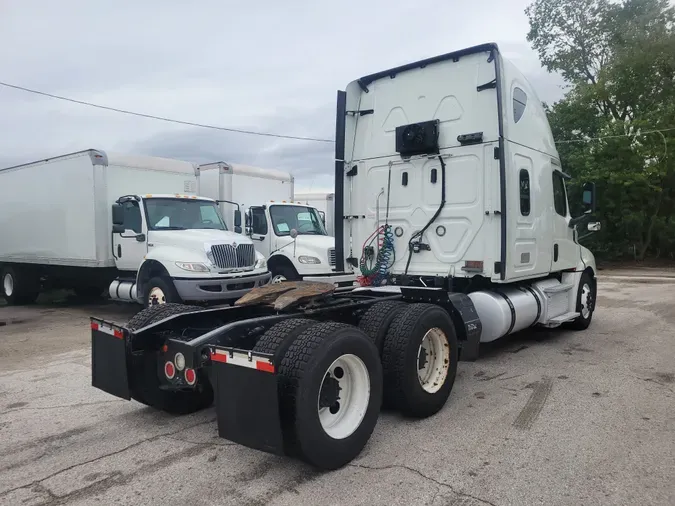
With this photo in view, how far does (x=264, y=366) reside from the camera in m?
3.36

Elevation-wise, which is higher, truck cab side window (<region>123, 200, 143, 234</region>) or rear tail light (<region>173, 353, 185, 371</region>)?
truck cab side window (<region>123, 200, 143, 234</region>)

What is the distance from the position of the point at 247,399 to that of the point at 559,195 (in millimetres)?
6360

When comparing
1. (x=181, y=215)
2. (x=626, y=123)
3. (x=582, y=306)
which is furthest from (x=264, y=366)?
(x=626, y=123)

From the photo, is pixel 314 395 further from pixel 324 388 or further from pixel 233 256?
pixel 233 256

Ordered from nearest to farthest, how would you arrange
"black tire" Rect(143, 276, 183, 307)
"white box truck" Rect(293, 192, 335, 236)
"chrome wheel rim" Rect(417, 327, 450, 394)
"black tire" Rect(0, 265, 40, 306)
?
"chrome wheel rim" Rect(417, 327, 450, 394) < "black tire" Rect(143, 276, 183, 307) < "black tire" Rect(0, 265, 40, 306) < "white box truck" Rect(293, 192, 335, 236)

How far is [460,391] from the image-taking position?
18.3 feet

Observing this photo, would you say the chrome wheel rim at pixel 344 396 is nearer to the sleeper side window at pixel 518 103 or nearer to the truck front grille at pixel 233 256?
the sleeper side window at pixel 518 103

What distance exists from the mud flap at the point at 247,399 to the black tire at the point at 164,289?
20.4 ft

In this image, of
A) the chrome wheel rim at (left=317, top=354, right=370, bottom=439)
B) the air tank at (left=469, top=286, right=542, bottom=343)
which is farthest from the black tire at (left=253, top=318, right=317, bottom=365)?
the air tank at (left=469, top=286, right=542, bottom=343)

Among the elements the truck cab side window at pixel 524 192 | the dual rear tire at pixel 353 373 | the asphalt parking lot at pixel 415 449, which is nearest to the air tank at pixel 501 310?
the asphalt parking lot at pixel 415 449

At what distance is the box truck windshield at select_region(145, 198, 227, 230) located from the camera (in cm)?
1055

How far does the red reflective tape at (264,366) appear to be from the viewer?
3.33m

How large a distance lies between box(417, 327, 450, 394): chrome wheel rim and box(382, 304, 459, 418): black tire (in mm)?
96

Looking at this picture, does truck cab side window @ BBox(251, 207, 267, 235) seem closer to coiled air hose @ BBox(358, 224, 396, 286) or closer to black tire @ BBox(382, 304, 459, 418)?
coiled air hose @ BBox(358, 224, 396, 286)
